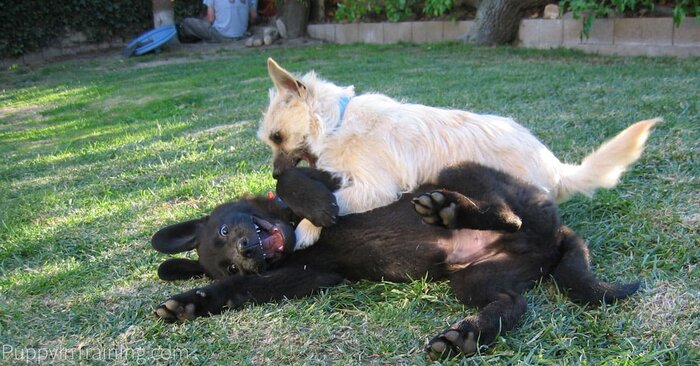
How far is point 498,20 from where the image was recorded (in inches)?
434

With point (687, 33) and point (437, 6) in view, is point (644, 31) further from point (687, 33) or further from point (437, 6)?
point (437, 6)

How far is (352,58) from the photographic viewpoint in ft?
37.9

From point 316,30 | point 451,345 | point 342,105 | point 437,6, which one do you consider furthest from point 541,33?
point 451,345

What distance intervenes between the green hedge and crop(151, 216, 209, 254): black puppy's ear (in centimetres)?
1513

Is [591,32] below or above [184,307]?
above

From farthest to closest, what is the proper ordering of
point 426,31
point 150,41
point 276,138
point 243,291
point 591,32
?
1. point 150,41
2. point 426,31
3. point 591,32
4. point 276,138
5. point 243,291

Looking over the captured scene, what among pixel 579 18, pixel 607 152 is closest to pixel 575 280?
pixel 607 152

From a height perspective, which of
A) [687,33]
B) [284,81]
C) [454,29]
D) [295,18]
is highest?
[295,18]

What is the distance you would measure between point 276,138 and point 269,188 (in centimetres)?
63

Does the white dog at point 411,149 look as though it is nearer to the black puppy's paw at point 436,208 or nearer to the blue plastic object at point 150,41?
the black puppy's paw at point 436,208

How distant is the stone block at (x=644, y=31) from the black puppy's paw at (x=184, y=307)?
867cm

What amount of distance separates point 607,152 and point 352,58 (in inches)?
360

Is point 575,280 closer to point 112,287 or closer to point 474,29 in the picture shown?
point 112,287

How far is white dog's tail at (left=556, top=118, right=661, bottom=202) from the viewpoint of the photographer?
107 inches
